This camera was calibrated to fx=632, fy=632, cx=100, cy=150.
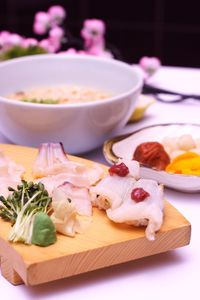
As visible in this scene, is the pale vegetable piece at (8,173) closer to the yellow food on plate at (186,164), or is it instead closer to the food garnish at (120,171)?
the food garnish at (120,171)

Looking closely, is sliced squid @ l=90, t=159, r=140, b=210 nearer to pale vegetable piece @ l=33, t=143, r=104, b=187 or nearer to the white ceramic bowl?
pale vegetable piece @ l=33, t=143, r=104, b=187

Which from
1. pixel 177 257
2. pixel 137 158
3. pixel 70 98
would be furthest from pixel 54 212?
pixel 70 98

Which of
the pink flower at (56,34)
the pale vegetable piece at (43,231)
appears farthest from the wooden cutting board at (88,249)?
the pink flower at (56,34)

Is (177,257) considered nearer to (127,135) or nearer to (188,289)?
(188,289)

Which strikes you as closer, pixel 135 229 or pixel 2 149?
pixel 135 229

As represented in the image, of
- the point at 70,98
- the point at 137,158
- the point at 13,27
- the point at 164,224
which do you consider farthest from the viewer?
the point at 13,27

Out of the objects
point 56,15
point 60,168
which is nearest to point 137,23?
point 56,15

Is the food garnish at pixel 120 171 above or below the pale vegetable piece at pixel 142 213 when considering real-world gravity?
above
